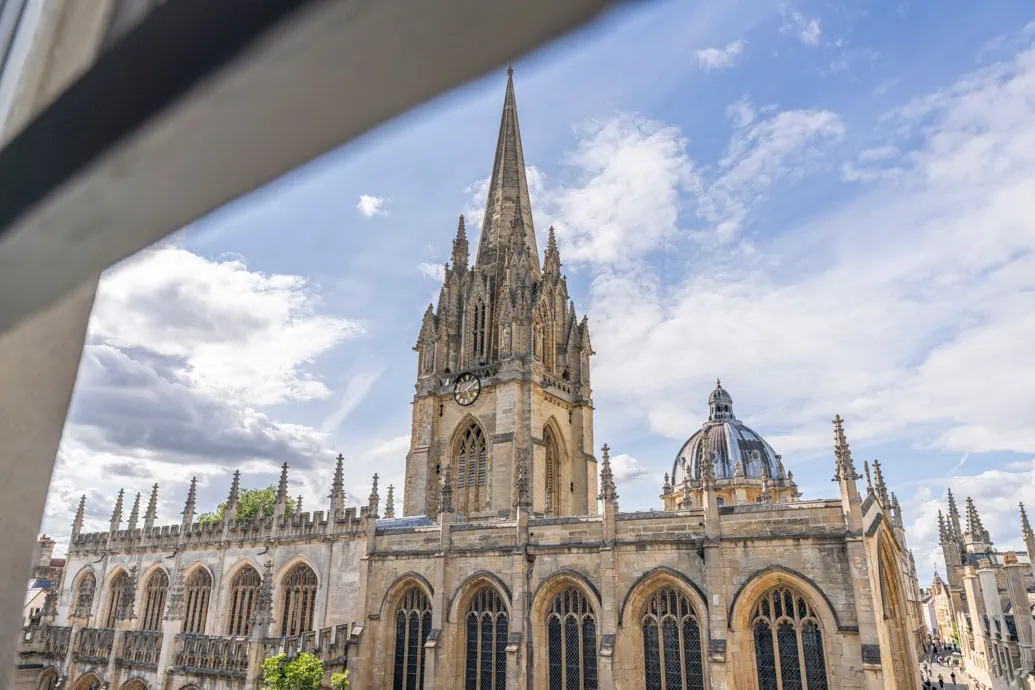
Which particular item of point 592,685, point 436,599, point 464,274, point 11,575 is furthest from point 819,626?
point 464,274

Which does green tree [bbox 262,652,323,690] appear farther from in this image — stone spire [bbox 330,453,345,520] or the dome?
the dome

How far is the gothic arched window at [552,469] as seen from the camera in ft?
106

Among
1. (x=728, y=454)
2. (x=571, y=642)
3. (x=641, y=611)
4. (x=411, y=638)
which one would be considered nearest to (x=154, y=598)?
(x=411, y=638)

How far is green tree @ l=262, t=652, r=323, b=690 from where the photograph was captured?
709 inches

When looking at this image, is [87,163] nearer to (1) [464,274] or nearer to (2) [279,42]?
(2) [279,42]

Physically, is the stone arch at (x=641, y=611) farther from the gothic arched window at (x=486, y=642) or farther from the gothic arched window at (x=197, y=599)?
the gothic arched window at (x=197, y=599)

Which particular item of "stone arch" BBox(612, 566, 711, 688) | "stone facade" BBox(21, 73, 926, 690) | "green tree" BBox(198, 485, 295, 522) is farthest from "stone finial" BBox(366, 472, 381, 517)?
"green tree" BBox(198, 485, 295, 522)

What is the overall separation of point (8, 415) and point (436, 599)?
22528 millimetres

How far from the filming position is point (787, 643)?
58.3ft

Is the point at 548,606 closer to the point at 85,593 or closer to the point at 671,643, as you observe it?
the point at 671,643

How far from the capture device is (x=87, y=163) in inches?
44.6

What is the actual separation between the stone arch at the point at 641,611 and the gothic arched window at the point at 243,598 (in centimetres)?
1563

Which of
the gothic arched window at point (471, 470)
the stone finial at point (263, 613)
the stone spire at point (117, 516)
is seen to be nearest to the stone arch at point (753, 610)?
the stone finial at point (263, 613)

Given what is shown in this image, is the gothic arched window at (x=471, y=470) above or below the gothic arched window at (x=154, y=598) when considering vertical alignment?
above
